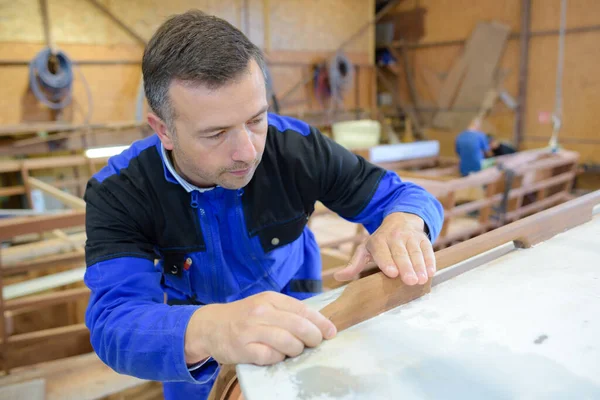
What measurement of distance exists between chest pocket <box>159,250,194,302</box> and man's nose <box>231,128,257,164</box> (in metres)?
0.37

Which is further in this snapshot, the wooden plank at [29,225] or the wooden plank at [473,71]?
the wooden plank at [473,71]

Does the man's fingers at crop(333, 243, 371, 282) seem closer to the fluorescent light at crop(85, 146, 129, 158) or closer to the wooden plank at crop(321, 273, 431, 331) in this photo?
the wooden plank at crop(321, 273, 431, 331)

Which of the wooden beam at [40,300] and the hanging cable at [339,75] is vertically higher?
the hanging cable at [339,75]

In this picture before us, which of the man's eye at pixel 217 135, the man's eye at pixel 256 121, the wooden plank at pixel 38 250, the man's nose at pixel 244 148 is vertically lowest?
the wooden plank at pixel 38 250

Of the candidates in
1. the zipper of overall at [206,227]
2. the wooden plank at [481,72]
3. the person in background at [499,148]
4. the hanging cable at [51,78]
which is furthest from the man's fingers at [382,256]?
the wooden plank at [481,72]

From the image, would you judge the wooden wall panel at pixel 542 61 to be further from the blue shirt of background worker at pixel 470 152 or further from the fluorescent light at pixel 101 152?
the fluorescent light at pixel 101 152

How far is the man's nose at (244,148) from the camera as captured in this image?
3.57 feet

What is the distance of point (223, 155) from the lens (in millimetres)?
1112

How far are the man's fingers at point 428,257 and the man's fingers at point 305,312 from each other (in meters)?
0.30

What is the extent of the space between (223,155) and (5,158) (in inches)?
258

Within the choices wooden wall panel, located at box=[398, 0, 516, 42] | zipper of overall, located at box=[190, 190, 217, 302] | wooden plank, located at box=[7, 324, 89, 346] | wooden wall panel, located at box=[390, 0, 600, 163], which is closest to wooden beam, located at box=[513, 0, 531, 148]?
wooden wall panel, located at box=[390, 0, 600, 163]

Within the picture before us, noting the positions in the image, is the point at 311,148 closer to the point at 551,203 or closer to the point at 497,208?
the point at 497,208

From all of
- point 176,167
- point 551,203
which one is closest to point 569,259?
point 176,167

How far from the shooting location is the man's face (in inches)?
41.2
